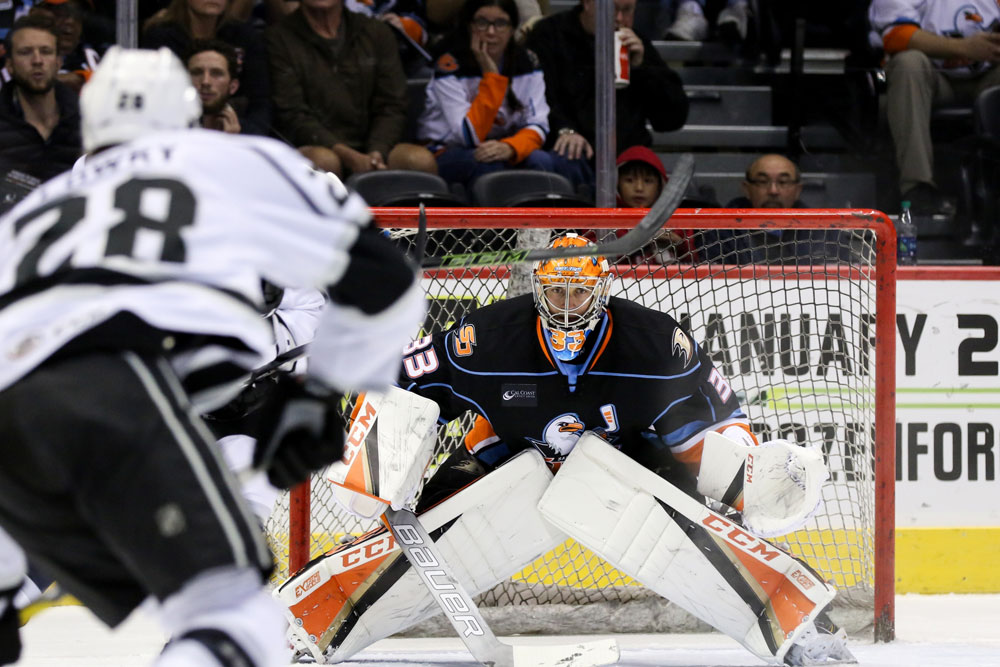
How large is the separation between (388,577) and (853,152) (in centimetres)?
253

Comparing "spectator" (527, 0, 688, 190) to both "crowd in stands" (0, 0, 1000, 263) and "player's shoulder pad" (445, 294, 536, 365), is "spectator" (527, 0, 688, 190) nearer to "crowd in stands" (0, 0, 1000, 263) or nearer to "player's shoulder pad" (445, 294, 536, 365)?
"crowd in stands" (0, 0, 1000, 263)

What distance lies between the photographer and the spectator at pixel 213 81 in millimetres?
4051

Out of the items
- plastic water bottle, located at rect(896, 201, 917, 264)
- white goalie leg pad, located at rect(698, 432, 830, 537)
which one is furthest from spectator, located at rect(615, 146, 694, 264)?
white goalie leg pad, located at rect(698, 432, 830, 537)

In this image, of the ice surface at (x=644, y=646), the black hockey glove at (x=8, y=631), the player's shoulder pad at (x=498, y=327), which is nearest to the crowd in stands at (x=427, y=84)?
the player's shoulder pad at (x=498, y=327)

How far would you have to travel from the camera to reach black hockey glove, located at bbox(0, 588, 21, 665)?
164 cm

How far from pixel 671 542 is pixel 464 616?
0.49 meters

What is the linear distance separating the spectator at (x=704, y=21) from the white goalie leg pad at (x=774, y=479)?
2.82 meters

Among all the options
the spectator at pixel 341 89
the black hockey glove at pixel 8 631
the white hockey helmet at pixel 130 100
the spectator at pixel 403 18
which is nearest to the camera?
the white hockey helmet at pixel 130 100

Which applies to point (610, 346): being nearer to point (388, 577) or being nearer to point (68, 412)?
point (388, 577)

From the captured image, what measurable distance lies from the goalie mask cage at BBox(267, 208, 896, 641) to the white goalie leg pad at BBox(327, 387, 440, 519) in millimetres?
418

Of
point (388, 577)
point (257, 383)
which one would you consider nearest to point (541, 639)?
point (388, 577)

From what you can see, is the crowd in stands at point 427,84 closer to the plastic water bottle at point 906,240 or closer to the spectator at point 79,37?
the spectator at point 79,37

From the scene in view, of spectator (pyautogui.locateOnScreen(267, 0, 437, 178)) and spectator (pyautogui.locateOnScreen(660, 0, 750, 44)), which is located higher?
spectator (pyautogui.locateOnScreen(660, 0, 750, 44))

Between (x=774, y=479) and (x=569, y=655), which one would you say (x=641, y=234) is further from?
(x=569, y=655)
